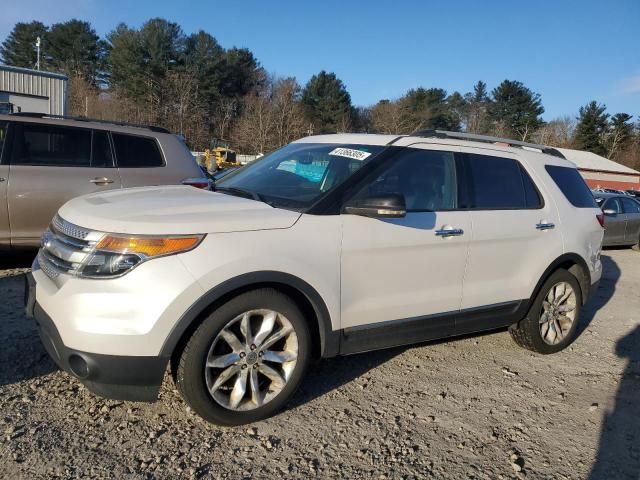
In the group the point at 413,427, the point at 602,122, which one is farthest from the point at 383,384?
the point at 602,122

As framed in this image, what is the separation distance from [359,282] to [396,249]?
1.12ft

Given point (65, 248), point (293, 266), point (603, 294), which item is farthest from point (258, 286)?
point (603, 294)

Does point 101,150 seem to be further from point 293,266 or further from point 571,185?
point 571,185

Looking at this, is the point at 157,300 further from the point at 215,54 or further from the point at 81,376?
the point at 215,54

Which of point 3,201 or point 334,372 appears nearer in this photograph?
point 334,372

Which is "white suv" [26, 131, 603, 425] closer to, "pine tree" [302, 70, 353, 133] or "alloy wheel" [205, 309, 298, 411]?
"alloy wheel" [205, 309, 298, 411]

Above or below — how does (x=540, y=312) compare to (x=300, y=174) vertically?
below

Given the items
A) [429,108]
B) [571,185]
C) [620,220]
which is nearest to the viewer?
[571,185]

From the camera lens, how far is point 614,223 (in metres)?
11.6

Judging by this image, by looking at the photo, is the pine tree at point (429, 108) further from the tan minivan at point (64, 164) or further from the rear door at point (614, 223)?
the tan minivan at point (64, 164)

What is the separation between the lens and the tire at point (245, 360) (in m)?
2.73

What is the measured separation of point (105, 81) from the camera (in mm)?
57781

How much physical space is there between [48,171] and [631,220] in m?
12.0

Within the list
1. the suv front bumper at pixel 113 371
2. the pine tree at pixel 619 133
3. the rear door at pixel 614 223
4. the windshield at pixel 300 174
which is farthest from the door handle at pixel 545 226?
the pine tree at pixel 619 133
